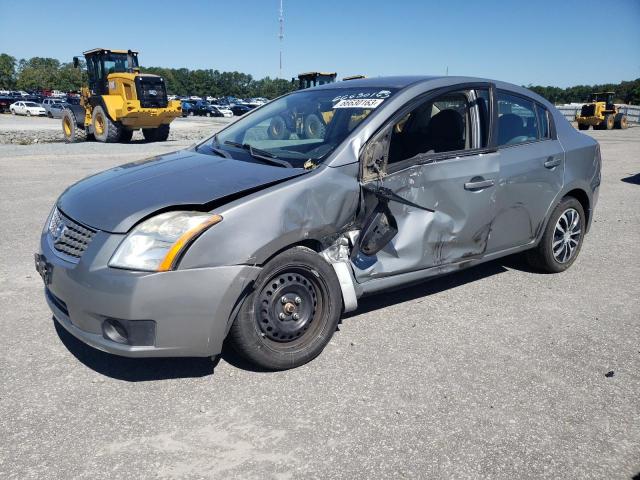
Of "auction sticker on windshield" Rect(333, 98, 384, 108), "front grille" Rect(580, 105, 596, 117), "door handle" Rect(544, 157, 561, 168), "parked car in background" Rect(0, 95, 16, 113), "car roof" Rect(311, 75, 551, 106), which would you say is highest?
"parked car in background" Rect(0, 95, 16, 113)

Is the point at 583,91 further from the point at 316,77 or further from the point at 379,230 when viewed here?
the point at 379,230

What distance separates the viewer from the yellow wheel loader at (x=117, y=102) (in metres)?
17.8

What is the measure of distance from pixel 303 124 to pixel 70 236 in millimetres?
1728

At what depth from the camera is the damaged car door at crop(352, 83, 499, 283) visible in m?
3.23

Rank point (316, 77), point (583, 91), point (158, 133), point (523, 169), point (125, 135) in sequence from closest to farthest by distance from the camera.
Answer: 1. point (523, 169)
2. point (125, 135)
3. point (158, 133)
4. point (316, 77)
5. point (583, 91)

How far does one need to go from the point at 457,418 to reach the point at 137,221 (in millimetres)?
1830

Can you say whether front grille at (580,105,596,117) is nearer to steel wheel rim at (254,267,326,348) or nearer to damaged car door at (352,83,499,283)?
damaged car door at (352,83,499,283)

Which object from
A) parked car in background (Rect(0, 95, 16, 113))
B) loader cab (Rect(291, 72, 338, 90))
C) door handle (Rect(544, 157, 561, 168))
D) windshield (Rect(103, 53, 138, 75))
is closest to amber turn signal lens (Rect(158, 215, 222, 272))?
door handle (Rect(544, 157, 561, 168))

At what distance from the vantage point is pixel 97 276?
8.45ft

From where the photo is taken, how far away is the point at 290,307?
296 centimetres

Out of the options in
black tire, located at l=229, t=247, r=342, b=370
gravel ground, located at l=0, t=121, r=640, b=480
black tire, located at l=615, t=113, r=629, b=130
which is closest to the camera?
gravel ground, located at l=0, t=121, r=640, b=480

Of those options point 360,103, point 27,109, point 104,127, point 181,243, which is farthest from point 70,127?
point 27,109

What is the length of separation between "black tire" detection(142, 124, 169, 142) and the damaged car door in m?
17.6

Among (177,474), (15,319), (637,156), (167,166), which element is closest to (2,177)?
(15,319)
